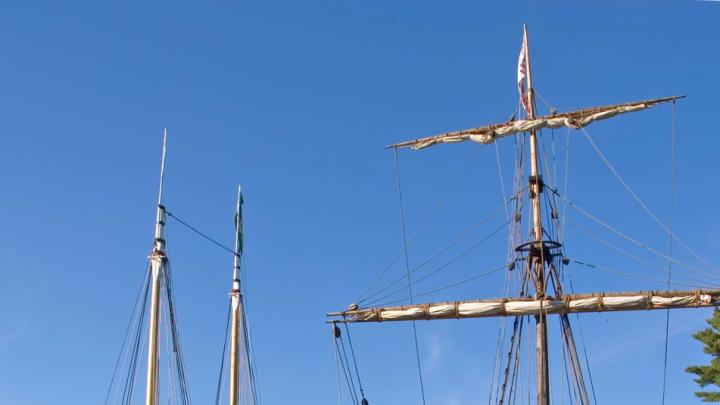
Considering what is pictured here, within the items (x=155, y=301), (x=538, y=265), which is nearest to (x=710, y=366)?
(x=538, y=265)

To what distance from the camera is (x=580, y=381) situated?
6419 centimetres

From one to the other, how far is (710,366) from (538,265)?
77.9 feet

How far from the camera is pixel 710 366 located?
83312 millimetres

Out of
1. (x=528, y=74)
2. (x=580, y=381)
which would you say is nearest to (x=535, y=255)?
(x=580, y=381)

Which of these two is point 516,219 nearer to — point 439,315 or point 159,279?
point 439,315

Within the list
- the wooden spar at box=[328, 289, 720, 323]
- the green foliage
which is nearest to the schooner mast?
the wooden spar at box=[328, 289, 720, 323]

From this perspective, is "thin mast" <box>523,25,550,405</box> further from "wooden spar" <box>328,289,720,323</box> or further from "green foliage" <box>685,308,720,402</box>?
"green foliage" <box>685,308,720,402</box>

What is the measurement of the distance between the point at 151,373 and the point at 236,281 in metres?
12.8

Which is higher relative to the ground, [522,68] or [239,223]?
[522,68]

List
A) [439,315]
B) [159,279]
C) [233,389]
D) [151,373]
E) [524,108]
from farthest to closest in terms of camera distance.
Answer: [524,108] → [439,315] → [233,389] → [159,279] → [151,373]

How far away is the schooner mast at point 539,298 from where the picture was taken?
204 ft

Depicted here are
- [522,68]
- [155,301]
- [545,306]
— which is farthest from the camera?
[522,68]

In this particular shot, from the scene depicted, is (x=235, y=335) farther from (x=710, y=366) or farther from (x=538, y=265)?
(x=710, y=366)

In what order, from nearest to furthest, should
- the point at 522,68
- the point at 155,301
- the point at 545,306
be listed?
the point at 155,301
the point at 545,306
the point at 522,68
